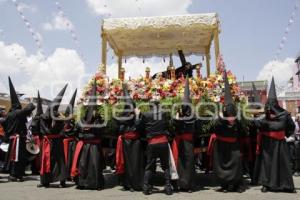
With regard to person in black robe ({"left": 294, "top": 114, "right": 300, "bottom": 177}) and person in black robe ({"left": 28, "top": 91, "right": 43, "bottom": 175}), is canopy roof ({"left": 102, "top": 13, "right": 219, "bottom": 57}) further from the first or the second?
person in black robe ({"left": 294, "top": 114, "right": 300, "bottom": 177})

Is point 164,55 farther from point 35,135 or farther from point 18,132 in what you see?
point 18,132

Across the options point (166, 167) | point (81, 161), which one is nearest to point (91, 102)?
point (81, 161)

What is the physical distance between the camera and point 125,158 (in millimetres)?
7715

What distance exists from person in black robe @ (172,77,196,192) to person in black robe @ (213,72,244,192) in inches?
18.8

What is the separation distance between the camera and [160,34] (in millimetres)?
11500

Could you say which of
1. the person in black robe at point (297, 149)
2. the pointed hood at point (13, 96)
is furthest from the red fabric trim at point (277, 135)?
the pointed hood at point (13, 96)

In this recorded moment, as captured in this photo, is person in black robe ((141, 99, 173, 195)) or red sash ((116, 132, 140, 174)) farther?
red sash ((116, 132, 140, 174))

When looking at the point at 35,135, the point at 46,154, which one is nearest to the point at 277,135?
the point at 46,154

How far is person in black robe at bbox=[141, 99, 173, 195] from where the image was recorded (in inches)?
285

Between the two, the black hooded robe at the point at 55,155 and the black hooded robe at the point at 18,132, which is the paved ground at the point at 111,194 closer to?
the black hooded robe at the point at 55,155

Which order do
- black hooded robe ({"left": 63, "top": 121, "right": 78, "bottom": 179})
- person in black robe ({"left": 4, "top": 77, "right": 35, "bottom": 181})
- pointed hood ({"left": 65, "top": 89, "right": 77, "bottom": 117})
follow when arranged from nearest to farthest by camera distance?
pointed hood ({"left": 65, "top": 89, "right": 77, "bottom": 117})
black hooded robe ({"left": 63, "top": 121, "right": 78, "bottom": 179})
person in black robe ({"left": 4, "top": 77, "right": 35, "bottom": 181})

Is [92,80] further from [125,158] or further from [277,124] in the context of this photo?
[277,124]

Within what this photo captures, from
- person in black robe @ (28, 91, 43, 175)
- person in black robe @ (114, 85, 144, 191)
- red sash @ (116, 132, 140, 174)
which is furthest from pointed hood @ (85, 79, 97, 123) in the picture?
person in black robe @ (28, 91, 43, 175)

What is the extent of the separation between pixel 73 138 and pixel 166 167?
9.07 ft
